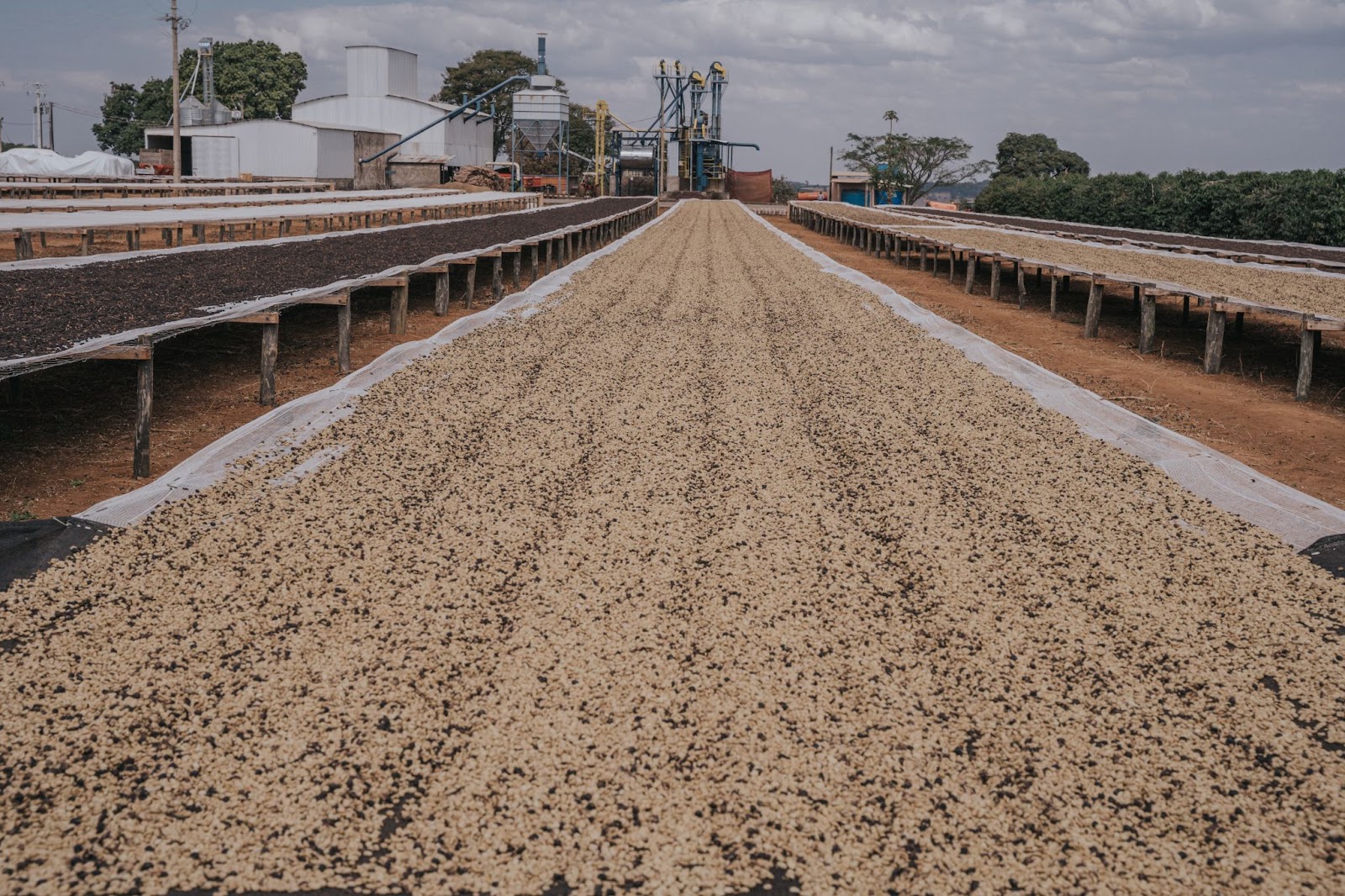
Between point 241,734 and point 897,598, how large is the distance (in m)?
2.08

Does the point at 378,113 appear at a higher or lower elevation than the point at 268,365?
higher

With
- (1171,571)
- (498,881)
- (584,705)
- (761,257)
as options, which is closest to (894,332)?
(1171,571)

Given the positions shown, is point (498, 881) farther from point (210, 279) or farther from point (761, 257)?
point (761, 257)

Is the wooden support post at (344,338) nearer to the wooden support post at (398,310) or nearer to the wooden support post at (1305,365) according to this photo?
the wooden support post at (398,310)

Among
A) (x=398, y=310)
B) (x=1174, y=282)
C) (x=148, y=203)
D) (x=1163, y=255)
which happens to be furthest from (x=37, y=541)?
(x=148, y=203)

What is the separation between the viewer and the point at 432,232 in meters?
15.5

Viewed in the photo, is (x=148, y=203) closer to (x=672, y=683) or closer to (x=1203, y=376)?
(x=1203, y=376)

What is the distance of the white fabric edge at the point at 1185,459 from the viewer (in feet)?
14.8

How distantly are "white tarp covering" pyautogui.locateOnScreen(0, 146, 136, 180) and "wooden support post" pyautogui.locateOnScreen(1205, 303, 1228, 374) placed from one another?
3796 centimetres

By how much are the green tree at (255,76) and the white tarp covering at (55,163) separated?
1827cm

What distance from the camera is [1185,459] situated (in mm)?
5391

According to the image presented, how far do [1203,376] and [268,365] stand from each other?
7.02m

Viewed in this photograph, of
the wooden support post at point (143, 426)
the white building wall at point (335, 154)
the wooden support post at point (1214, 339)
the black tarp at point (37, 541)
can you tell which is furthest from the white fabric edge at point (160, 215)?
the white building wall at point (335, 154)

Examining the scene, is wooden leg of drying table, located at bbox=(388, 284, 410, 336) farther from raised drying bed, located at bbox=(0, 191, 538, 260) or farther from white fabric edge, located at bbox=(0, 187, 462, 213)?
white fabric edge, located at bbox=(0, 187, 462, 213)
